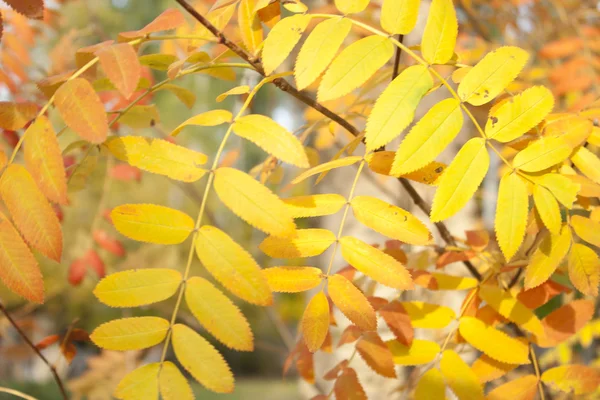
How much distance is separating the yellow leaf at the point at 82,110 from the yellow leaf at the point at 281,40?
20 centimetres

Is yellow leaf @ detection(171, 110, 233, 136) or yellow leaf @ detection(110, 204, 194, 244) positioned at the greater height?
yellow leaf @ detection(171, 110, 233, 136)

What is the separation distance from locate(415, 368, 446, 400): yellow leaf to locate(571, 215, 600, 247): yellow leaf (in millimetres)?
270

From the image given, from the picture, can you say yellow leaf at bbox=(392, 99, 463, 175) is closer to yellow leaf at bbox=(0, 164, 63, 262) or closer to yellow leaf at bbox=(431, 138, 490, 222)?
yellow leaf at bbox=(431, 138, 490, 222)

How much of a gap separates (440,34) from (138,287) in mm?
494

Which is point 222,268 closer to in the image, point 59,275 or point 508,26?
point 508,26

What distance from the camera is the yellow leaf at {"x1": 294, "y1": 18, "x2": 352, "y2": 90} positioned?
640 millimetres

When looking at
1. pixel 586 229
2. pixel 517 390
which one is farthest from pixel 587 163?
pixel 517 390

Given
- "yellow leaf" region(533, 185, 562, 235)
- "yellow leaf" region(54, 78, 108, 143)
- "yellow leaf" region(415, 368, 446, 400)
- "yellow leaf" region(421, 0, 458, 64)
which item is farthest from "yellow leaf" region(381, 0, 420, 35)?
"yellow leaf" region(415, 368, 446, 400)

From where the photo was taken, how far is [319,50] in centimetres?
66

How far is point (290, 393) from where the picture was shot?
9492 millimetres

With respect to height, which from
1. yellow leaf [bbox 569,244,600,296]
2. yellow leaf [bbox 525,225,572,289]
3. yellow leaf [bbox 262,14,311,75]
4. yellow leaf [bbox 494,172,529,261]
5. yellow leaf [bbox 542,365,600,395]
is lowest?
yellow leaf [bbox 542,365,600,395]

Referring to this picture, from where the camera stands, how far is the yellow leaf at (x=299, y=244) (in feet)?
2.17

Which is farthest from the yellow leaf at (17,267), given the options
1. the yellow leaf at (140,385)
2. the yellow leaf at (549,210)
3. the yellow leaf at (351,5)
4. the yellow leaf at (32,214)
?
the yellow leaf at (549,210)

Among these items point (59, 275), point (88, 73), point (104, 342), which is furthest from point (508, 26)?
point (59, 275)
